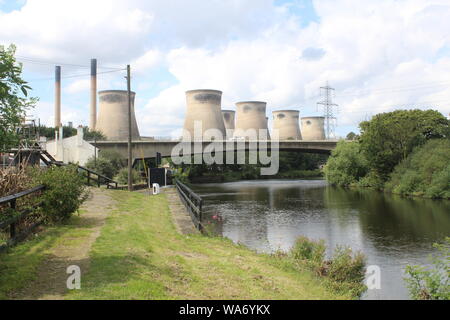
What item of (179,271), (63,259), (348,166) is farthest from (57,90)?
(179,271)

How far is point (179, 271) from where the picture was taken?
5609 mm

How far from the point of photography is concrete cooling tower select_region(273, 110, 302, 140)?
193ft

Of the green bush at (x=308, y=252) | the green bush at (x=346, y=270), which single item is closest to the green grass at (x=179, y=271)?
the green bush at (x=346, y=270)

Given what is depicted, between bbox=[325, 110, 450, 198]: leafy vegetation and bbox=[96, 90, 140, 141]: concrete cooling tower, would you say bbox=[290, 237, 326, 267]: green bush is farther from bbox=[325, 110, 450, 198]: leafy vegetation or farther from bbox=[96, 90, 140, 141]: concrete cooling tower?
bbox=[96, 90, 140, 141]: concrete cooling tower

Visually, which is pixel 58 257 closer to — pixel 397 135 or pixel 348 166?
pixel 397 135

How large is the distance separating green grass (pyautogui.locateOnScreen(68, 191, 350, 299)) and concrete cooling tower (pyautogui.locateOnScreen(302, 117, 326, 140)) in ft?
186

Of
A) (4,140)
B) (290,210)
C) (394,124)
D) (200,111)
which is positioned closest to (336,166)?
(394,124)

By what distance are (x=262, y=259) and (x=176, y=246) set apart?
5.19ft

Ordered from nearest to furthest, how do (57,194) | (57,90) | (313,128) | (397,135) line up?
(57,194) < (397,135) < (57,90) < (313,128)

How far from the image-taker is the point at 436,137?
32844 mm

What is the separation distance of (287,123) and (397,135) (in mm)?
26891

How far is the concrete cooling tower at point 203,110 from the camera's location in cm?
4194

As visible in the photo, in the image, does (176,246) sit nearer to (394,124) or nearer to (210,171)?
(394,124)

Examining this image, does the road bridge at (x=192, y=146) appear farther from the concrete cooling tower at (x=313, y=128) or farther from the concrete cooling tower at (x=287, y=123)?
the concrete cooling tower at (x=313, y=128)
